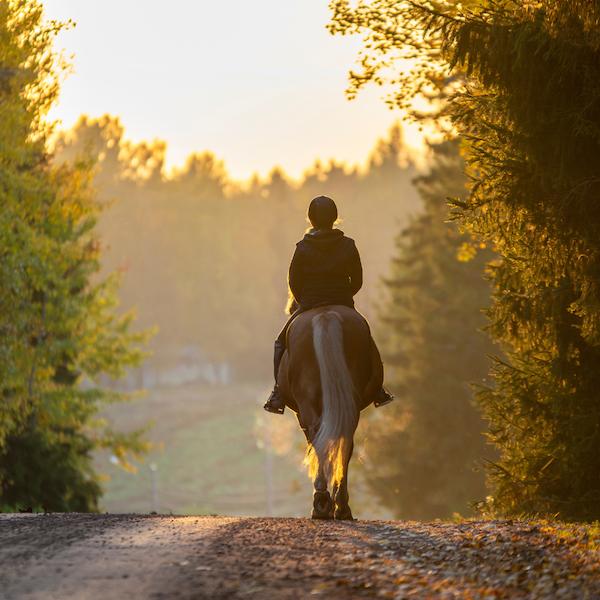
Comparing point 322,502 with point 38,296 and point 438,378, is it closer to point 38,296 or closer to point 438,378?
point 38,296

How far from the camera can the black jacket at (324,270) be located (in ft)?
27.6

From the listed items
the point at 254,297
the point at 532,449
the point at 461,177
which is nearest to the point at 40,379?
the point at 532,449

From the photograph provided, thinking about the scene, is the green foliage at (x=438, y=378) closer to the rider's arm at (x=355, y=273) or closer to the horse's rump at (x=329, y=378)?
the rider's arm at (x=355, y=273)

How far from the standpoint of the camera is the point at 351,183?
10212cm

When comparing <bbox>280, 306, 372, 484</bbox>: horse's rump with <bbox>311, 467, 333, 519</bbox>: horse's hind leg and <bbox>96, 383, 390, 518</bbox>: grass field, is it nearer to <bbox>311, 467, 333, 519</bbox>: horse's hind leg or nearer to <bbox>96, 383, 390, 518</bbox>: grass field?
<bbox>311, 467, 333, 519</bbox>: horse's hind leg

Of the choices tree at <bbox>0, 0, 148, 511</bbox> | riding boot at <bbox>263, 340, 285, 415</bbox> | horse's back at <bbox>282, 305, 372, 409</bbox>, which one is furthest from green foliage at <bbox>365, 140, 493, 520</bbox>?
horse's back at <bbox>282, 305, 372, 409</bbox>

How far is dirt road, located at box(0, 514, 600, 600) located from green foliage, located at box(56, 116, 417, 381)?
194 feet

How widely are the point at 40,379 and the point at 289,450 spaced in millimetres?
39265

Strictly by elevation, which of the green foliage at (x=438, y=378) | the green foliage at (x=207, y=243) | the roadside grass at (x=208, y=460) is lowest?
the roadside grass at (x=208, y=460)

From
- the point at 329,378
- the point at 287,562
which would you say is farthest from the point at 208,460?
the point at 287,562

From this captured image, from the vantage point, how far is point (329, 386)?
7449mm

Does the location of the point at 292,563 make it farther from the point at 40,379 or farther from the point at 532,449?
the point at 40,379

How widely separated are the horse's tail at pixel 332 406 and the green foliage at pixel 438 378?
63.9ft

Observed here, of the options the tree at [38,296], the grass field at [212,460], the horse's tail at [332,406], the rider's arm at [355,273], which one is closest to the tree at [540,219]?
the rider's arm at [355,273]
